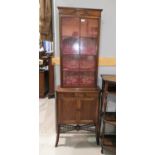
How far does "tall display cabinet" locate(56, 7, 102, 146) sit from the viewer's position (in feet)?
10.0

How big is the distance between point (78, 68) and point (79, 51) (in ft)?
0.88

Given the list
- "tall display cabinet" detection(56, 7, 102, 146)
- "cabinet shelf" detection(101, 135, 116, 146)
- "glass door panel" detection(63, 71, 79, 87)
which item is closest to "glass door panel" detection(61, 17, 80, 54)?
"tall display cabinet" detection(56, 7, 102, 146)

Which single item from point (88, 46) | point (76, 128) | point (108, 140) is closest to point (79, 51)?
point (88, 46)

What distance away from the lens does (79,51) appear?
3174 millimetres

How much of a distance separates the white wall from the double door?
0.73 feet

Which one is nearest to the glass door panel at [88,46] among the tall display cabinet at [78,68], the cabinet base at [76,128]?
the tall display cabinet at [78,68]

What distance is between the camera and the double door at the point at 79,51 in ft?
10.2

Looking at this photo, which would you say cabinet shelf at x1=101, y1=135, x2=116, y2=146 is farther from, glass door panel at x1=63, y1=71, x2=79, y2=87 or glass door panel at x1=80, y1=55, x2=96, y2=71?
glass door panel at x1=80, y1=55, x2=96, y2=71

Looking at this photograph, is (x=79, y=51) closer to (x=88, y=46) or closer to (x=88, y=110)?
(x=88, y=46)

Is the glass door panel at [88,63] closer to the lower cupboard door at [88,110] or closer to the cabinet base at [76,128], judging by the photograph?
the lower cupboard door at [88,110]

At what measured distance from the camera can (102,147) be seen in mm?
2914
